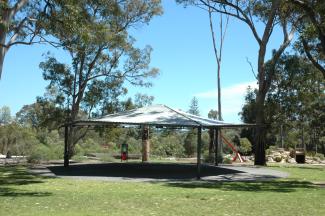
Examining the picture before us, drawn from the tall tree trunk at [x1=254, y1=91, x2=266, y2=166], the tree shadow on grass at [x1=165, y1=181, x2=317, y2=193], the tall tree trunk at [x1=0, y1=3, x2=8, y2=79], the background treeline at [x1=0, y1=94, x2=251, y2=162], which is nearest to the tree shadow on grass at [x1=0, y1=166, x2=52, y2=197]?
the tall tree trunk at [x1=0, y1=3, x2=8, y2=79]

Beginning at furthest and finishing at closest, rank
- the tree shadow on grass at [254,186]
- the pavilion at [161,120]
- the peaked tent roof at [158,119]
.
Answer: the peaked tent roof at [158,119], the pavilion at [161,120], the tree shadow on grass at [254,186]

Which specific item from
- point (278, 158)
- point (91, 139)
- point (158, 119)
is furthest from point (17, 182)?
point (91, 139)

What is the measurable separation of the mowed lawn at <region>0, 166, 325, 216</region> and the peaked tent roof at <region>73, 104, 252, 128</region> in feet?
12.3

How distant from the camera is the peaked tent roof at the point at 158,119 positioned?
1966 centimetres

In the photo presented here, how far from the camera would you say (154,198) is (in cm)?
1163

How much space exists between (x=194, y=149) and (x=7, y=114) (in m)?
41.1

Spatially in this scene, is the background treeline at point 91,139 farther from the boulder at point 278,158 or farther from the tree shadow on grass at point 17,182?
the tree shadow on grass at point 17,182

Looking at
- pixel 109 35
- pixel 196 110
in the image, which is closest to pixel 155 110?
pixel 109 35

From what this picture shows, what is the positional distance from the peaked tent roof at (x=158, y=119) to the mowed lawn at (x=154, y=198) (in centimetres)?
376

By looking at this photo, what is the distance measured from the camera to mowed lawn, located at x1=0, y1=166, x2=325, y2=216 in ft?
31.4

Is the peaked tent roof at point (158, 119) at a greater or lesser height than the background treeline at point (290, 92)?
lesser

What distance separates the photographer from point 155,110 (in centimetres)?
2381

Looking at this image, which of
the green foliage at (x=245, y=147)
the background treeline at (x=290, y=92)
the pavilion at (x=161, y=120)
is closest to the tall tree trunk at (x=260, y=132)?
the background treeline at (x=290, y=92)

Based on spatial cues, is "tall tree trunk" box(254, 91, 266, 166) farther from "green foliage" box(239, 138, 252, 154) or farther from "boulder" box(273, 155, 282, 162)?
"green foliage" box(239, 138, 252, 154)
